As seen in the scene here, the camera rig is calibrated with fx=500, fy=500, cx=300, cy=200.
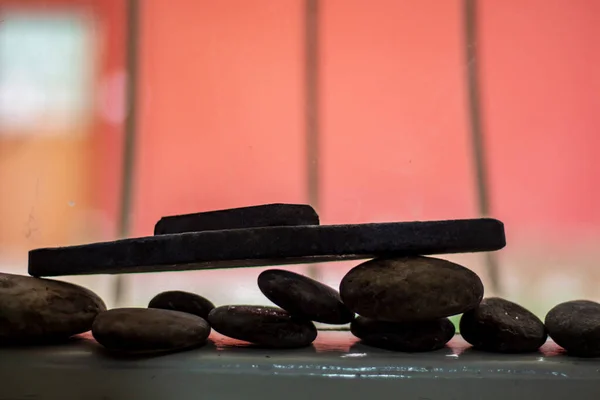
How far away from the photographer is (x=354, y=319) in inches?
19.5

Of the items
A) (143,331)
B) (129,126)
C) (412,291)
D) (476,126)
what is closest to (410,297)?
(412,291)

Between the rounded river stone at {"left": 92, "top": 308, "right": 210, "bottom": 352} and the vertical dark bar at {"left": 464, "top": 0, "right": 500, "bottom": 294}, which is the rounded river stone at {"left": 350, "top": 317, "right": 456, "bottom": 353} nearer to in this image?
the rounded river stone at {"left": 92, "top": 308, "right": 210, "bottom": 352}

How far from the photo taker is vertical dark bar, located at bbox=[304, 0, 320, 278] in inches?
30.2

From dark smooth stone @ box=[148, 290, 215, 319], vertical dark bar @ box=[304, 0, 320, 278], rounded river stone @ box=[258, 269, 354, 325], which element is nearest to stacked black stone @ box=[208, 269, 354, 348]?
rounded river stone @ box=[258, 269, 354, 325]

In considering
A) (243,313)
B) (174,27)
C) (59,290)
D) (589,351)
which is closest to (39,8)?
(174,27)

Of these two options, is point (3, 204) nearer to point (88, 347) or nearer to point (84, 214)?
point (84, 214)

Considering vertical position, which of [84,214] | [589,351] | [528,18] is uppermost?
[528,18]

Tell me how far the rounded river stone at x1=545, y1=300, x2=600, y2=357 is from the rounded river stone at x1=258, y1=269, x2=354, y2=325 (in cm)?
19

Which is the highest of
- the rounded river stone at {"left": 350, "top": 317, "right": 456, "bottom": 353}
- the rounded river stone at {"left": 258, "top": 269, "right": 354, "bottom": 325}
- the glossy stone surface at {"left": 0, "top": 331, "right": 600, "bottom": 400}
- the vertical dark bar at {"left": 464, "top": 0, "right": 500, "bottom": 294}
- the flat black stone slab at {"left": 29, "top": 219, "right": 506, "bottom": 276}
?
the vertical dark bar at {"left": 464, "top": 0, "right": 500, "bottom": 294}

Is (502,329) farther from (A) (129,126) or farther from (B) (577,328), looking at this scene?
(A) (129,126)

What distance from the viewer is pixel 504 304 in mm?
470

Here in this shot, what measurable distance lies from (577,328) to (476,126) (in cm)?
41

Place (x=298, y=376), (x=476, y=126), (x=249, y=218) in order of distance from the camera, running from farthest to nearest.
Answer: (x=476, y=126)
(x=249, y=218)
(x=298, y=376)

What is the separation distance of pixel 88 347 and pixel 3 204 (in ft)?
1.53
